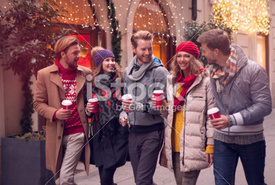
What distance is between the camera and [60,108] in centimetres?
354

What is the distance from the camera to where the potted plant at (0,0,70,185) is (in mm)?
4410

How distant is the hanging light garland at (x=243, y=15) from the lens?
37.2 feet

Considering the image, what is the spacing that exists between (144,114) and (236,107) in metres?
1.04

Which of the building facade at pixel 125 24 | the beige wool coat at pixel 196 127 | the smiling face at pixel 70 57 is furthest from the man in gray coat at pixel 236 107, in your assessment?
the building facade at pixel 125 24

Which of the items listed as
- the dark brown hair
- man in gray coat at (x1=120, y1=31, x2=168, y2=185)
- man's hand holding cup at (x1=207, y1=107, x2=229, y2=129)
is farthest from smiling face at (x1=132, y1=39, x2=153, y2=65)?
man's hand holding cup at (x1=207, y1=107, x2=229, y2=129)

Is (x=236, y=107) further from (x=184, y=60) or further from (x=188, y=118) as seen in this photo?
(x=184, y=60)

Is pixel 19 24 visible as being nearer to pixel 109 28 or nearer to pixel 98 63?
pixel 98 63

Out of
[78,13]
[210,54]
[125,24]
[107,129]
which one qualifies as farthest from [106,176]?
[125,24]

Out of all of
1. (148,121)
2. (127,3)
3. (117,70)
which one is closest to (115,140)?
(148,121)

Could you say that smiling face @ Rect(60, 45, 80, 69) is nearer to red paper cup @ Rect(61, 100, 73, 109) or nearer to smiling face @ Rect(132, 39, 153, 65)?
red paper cup @ Rect(61, 100, 73, 109)

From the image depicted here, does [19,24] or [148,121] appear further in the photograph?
[19,24]

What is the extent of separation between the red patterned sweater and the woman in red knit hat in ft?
3.07

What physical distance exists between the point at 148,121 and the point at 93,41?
4.25m

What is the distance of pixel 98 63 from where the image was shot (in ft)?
13.1
